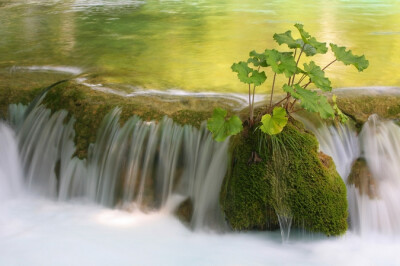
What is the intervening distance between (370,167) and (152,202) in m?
1.84

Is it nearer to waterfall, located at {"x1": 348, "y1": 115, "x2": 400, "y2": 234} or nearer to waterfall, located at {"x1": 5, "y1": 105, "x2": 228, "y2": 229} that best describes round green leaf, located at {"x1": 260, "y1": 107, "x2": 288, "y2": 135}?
waterfall, located at {"x1": 5, "y1": 105, "x2": 228, "y2": 229}

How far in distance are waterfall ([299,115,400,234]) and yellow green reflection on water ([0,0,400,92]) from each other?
112cm

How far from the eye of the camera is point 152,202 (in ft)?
13.6

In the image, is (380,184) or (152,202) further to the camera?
(152,202)

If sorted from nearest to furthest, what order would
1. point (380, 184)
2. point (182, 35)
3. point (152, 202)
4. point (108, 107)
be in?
point (380, 184)
point (152, 202)
point (108, 107)
point (182, 35)

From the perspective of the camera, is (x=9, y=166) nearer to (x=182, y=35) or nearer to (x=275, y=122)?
(x=275, y=122)

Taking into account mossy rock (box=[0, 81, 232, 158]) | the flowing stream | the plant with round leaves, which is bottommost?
the flowing stream

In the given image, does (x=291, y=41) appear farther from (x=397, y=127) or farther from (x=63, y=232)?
(x=63, y=232)

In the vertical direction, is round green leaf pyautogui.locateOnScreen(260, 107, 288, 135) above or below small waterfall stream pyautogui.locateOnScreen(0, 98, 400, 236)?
above

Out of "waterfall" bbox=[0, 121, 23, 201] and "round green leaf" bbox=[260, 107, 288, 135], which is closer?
"round green leaf" bbox=[260, 107, 288, 135]

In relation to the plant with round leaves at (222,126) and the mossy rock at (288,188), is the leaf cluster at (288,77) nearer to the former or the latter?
the plant with round leaves at (222,126)

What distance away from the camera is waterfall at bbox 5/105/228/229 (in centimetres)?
402

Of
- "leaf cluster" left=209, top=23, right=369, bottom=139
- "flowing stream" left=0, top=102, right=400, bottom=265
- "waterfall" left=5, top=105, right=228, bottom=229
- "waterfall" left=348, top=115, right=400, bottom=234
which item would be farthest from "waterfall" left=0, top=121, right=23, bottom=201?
"waterfall" left=348, top=115, right=400, bottom=234

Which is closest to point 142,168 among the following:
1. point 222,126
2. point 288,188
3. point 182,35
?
point 222,126
